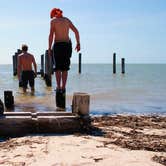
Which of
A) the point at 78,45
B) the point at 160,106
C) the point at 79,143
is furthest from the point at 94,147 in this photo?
the point at 160,106

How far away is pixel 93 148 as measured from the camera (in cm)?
421

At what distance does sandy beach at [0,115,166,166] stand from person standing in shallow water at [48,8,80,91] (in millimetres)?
2136

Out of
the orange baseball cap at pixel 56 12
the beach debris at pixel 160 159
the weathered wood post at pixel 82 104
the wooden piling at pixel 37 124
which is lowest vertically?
the beach debris at pixel 160 159

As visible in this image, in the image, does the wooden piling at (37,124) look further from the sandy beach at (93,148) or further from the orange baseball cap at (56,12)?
the orange baseball cap at (56,12)

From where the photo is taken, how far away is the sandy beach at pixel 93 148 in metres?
3.74

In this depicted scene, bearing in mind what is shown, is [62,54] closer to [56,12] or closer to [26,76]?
[56,12]

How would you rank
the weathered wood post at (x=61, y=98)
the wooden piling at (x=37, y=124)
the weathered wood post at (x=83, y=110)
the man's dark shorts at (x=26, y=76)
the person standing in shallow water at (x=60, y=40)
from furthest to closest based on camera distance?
the man's dark shorts at (x=26, y=76) → the weathered wood post at (x=61, y=98) → the person standing in shallow water at (x=60, y=40) → the weathered wood post at (x=83, y=110) → the wooden piling at (x=37, y=124)

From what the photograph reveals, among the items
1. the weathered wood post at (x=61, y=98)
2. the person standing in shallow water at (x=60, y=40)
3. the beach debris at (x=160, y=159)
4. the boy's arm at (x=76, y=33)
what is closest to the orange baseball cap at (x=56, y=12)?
the person standing in shallow water at (x=60, y=40)

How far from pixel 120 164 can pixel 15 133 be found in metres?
1.84

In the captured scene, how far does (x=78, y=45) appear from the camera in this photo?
7512mm

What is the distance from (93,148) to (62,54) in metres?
3.46

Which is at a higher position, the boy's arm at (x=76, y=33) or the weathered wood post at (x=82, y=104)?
the boy's arm at (x=76, y=33)

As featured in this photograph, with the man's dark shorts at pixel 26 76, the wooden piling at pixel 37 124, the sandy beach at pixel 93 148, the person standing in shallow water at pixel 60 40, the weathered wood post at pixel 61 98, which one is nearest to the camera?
the sandy beach at pixel 93 148

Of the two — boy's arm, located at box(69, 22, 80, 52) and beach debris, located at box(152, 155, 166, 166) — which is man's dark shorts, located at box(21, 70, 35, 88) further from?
beach debris, located at box(152, 155, 166, 166)
